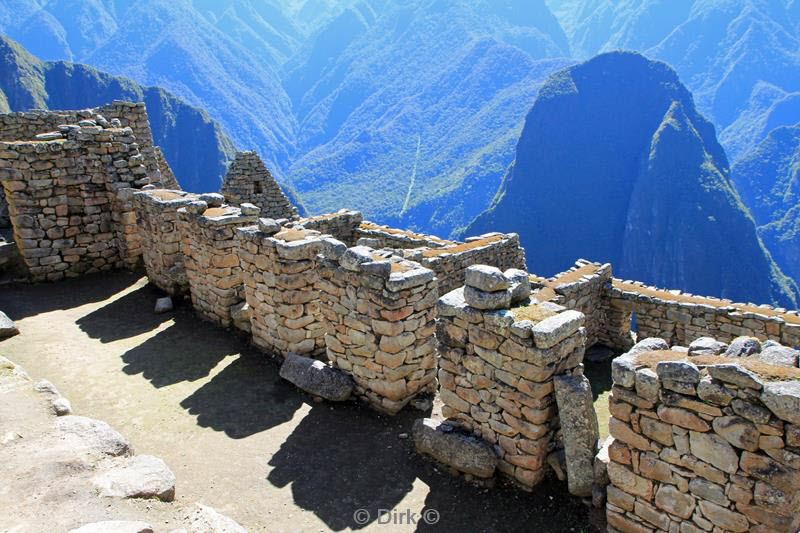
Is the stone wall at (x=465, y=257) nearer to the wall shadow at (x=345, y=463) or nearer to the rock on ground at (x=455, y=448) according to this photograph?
the wall shadow at (x=345, y=463)

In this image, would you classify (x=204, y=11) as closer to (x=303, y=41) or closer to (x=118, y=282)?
(x=303, y=41)

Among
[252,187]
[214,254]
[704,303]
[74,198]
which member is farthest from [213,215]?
[704,303]

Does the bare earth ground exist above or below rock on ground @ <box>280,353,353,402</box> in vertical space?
below

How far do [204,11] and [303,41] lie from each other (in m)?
43.2

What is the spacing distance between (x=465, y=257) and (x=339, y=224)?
561 cm

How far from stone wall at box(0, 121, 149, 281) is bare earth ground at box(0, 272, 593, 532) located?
2529mm

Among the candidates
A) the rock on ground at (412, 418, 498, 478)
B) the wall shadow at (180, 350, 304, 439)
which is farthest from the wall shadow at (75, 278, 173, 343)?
the rock on ground at (412, 418, 498, 478)

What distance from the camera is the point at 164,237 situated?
14.2 m

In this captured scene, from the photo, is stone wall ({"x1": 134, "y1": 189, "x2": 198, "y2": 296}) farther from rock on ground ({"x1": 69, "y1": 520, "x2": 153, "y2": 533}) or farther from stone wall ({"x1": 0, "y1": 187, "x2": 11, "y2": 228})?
rock on ground ({"x1": 69, "y1": 520, "x2": 153, "y2": 533})

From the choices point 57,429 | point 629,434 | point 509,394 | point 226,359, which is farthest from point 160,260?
point 629,434

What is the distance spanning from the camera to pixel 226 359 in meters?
11.4

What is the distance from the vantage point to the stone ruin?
539 centimetres

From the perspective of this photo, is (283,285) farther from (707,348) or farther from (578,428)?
(707,348)

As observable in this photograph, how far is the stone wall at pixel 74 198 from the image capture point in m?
15.2
